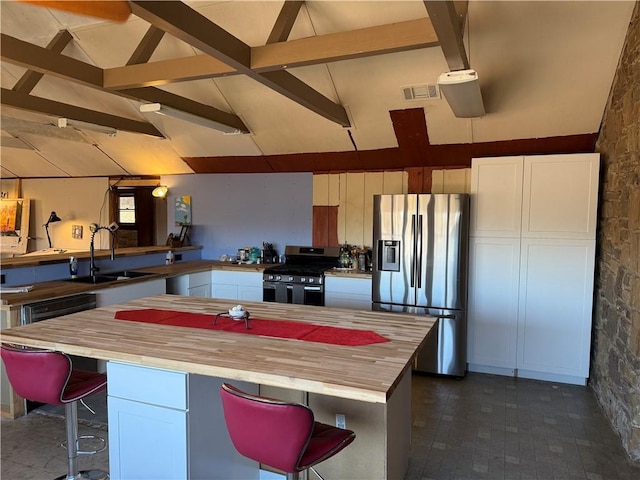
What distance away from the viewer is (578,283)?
391 cm

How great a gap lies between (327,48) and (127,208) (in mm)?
5014

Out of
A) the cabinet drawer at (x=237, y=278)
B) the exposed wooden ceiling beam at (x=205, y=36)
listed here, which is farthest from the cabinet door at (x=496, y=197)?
the cabinet drawer at (x=237, y=278)

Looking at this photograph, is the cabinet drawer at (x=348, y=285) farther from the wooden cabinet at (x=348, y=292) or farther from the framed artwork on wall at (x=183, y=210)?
the framed artwork on wall at (x=183, y=210)

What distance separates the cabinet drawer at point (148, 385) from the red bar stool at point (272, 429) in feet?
1.18

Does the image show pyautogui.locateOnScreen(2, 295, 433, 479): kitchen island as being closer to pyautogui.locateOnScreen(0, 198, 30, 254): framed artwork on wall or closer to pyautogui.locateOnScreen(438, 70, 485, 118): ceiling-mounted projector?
pyautogui.locateOnScreen(438, 70, 485, 118): ceiling-mounted projector

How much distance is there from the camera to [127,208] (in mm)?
6609

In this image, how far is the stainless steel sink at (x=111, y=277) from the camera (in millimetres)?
4102

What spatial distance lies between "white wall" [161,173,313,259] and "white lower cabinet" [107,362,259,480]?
11.5ft

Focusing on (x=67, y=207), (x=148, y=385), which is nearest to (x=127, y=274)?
(x=148, y=385)

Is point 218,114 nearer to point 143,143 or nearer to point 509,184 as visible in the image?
point 143,143

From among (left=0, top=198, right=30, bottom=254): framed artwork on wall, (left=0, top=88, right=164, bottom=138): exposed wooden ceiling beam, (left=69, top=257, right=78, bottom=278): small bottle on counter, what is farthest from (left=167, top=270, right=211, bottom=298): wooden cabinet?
(left=0, top=198, right=30, bottom=254): framed artwork on wall

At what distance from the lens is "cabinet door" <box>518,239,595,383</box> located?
12.8 ft

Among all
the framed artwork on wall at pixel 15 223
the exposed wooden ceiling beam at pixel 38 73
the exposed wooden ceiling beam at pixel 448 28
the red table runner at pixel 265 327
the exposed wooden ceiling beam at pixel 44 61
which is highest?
the exposed wooden ceiling beam at pixel 38 73

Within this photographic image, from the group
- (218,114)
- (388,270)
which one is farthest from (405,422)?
(218,114)
